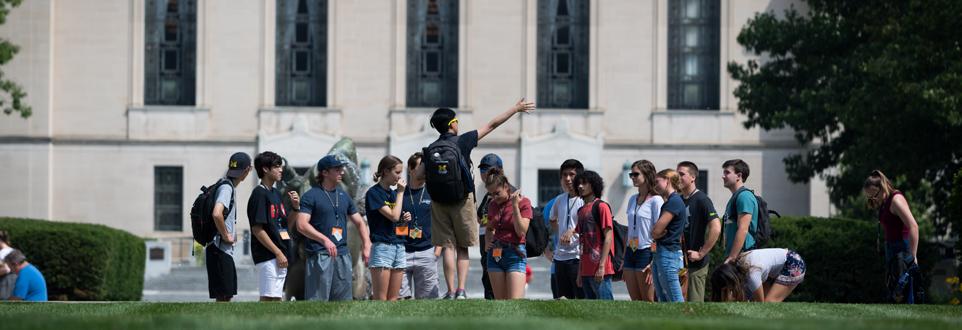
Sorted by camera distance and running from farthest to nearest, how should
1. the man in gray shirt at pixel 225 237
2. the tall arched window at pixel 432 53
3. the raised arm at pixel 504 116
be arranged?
the tall arched window at pixel 432 53
the man in gray shirt at pixel 225 237
the raised arm at pixel 504 116

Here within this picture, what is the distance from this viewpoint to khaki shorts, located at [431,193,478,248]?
49.5 ft

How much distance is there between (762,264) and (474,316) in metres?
3.53

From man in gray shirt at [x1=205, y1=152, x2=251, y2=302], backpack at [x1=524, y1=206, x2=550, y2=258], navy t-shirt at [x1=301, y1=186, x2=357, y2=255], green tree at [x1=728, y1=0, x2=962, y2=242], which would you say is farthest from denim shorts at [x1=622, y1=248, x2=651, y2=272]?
green tree at [x1=728, y1=0, x2=962, y2=242]

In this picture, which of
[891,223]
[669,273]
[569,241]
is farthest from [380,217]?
[891,223]

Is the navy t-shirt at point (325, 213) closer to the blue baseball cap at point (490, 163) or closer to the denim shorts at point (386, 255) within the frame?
the denim shorts at point (386, 255)

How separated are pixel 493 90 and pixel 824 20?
11618 millimetres

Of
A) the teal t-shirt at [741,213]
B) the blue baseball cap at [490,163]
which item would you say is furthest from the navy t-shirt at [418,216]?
the teal t-shirt at [741,213]

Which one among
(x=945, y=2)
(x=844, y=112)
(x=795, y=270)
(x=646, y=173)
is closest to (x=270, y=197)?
(x=646, y=173)

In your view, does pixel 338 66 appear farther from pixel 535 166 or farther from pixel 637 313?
pixel 637 313

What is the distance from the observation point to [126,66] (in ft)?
139

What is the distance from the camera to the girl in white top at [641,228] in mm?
15445

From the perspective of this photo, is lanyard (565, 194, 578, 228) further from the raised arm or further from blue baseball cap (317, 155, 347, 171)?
blue baseball cap (317, 155, 347, 171)

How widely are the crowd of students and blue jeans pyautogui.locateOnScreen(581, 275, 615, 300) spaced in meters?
0.01

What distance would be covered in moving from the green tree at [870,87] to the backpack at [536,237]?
5.77 m
